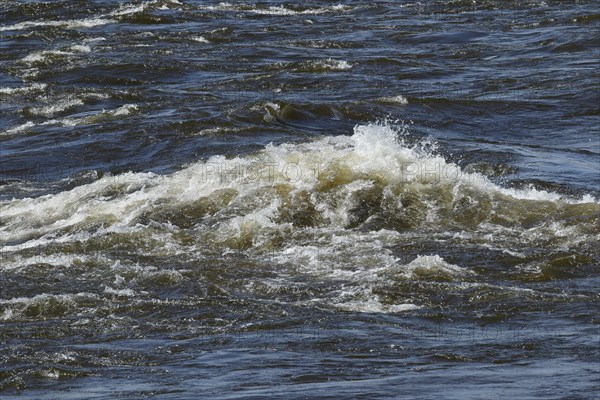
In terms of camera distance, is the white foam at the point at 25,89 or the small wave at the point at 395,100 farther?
the white foam at the point at 25,89

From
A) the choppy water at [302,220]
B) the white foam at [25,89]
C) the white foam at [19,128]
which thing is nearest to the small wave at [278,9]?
the choppy water at [302,220]

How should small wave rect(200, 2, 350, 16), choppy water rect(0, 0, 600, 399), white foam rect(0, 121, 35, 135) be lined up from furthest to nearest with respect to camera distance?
small wave rect(200, 2, 350, 16) < white foam rect(0, 121, 35, 135) < choppy water rect(0, 0, 600, 399)

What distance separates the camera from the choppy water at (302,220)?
6.96 metres

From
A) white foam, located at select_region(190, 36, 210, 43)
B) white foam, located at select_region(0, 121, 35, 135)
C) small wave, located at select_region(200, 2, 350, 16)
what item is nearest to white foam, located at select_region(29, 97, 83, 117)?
white foam, located at select_region(0, 121, 35, 135)

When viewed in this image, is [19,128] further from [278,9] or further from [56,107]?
[278,9]

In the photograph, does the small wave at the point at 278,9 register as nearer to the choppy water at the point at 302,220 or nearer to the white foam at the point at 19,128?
the choppy water at the point at 302,220

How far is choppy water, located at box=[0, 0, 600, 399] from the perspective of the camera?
6.96m

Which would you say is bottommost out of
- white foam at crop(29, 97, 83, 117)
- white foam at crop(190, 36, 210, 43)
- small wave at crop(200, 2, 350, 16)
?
small wave at crop(200, 2, 350, 16)

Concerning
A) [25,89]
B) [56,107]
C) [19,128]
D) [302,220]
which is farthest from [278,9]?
[302,220]

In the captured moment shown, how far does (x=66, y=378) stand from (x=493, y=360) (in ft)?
7.78

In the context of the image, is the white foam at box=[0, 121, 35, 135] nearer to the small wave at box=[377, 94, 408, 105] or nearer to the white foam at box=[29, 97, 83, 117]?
the white foam at box=[29, 97, 83, 117]

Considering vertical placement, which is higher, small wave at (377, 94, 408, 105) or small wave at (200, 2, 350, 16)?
small wave at (377, 94, 408, 105)

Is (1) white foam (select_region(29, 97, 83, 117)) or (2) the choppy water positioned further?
(1) white foam (select_region(29, 97, 83, 117))

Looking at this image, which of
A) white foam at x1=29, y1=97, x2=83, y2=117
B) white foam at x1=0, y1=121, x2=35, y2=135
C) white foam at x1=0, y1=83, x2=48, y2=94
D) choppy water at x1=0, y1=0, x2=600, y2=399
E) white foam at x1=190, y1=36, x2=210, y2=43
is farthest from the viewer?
white foam at x1=190, y1=36, x2=210, y2=43
